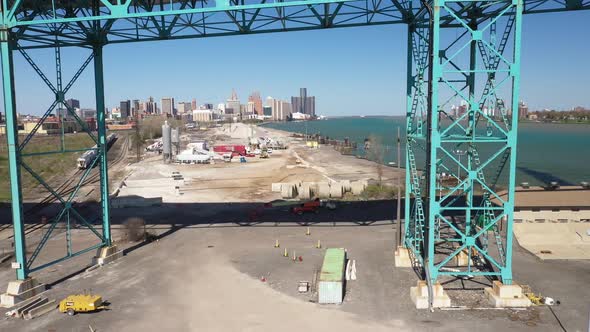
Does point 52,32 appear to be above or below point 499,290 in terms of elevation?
above

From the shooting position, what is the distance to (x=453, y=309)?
1645 centimetres

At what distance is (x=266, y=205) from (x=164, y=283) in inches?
738

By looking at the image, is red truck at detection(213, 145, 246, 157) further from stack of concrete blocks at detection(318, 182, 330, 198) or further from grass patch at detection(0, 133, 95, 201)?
stack of concrete blocks at detection(318, 182, 330, 198)

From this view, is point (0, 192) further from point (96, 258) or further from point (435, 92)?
point (435, 92)

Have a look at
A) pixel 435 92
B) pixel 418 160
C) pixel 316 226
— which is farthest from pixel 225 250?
pixel 418 160

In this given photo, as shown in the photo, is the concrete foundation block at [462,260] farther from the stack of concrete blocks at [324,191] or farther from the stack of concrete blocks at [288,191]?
the stack of concrete blocks at [288,191]

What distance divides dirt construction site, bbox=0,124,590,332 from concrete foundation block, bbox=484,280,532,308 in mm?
272

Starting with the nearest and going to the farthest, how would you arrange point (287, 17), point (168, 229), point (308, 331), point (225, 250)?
point (308, 331) < point (287, 17) < point (225, 250) < point (168, 229)

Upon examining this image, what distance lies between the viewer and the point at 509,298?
16.7 metres

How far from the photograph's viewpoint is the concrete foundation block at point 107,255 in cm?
2288

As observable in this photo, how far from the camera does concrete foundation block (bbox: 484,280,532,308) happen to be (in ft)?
54.3

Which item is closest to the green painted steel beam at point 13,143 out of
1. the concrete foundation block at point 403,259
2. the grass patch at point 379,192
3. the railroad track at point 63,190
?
the railroad track at point 63,190

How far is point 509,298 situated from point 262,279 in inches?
397

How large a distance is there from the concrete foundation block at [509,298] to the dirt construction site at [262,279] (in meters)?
0.27
